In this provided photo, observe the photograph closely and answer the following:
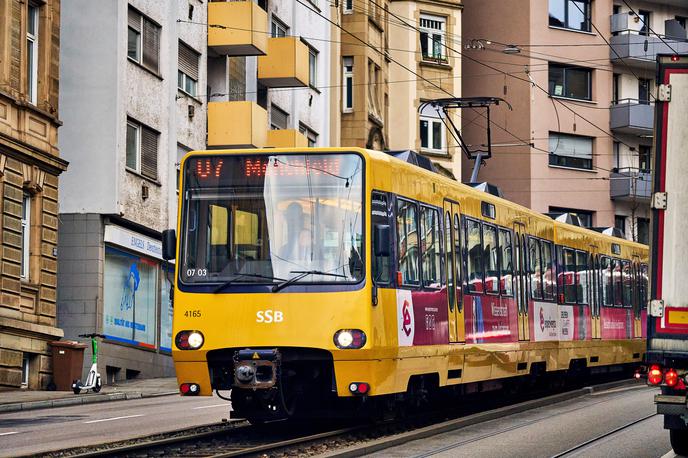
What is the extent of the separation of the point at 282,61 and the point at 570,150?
19.7m

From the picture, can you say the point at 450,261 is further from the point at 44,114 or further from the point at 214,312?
the point at 44,114

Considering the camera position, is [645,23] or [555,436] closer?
[555,436]

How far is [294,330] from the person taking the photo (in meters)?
16.7

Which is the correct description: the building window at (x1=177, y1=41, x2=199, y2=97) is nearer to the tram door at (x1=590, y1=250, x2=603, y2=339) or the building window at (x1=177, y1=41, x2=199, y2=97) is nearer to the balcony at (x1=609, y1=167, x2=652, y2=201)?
the tram door at (x1=590, y1=250, x2=603, y2=339)

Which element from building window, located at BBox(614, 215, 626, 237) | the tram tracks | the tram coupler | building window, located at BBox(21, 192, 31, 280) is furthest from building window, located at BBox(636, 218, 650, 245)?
the tram coupler

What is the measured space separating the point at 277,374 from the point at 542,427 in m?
4.42

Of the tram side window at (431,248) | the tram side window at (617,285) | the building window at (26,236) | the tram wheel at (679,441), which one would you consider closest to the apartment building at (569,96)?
the tram side window at (617,285)

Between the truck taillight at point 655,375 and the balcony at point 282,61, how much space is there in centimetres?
3160

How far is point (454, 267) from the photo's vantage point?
20.4 meters

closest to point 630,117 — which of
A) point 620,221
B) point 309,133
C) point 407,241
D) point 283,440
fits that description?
point 620,221

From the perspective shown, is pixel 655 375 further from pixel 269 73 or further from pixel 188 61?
pixel 269 73

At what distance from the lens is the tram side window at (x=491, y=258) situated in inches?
876

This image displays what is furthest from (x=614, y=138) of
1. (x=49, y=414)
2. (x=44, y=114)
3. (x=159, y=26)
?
(x=49, y=414)

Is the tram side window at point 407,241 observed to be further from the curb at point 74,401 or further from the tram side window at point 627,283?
the tram side window at point 627,283
